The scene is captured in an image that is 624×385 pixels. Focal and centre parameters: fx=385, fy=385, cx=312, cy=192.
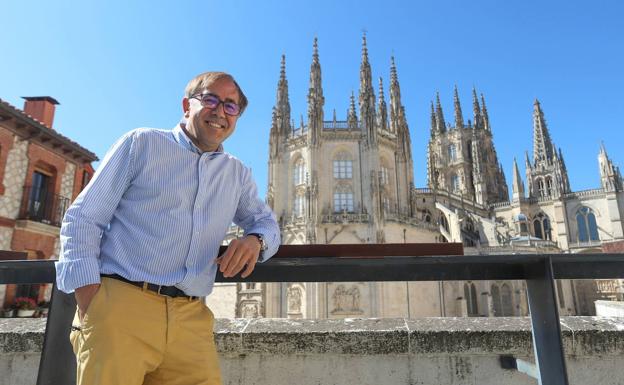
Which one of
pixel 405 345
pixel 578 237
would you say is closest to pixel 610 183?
pixel 578 237

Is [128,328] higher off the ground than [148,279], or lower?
lower

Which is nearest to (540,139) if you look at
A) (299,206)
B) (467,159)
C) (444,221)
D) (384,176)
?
(467,159)

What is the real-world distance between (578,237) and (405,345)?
178 feet

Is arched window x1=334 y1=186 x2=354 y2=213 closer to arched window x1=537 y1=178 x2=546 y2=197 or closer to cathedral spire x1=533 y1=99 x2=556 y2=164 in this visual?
arched window x1=537 y1=178 x2=546 y2=197

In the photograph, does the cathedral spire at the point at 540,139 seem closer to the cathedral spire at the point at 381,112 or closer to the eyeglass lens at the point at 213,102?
the cathedral spire at the point at 381,112

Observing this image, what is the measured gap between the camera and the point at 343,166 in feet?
109

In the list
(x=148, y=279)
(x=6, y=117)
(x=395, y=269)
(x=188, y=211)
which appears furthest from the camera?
(x=6, y=117)

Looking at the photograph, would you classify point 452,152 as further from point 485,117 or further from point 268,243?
point 268,243

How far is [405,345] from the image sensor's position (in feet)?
9.35

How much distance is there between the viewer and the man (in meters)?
1.44

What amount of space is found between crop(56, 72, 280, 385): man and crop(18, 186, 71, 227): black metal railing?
15729 mm

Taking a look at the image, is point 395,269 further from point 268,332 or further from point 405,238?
point 405,238

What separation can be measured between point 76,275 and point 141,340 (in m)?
0.35

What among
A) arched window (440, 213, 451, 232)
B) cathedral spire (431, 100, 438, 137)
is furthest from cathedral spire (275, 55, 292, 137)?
cathedral spire (431, 100, 438, 137)
